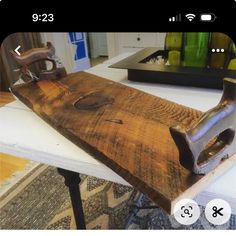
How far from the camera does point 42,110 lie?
0.45 m

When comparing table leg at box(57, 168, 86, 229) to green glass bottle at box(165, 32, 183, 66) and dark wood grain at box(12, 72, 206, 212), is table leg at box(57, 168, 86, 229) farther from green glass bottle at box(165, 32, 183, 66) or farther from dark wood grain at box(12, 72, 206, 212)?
green glass bottle at box(165, 32, 183, 66)

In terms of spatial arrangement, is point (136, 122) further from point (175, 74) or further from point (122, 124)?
point (175, 74)

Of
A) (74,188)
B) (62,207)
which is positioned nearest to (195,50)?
(74,188)

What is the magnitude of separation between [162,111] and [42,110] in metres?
0.21

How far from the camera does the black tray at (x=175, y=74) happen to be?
54 centimetres

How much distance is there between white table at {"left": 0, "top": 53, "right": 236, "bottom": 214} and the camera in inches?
11.0

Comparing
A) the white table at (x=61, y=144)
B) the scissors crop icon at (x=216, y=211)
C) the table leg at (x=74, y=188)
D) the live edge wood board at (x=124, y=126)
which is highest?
the live edge wood board at (x=124, y=126)

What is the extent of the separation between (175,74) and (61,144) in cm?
33

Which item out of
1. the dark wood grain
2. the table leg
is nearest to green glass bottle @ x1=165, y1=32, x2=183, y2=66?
the dark wood grain

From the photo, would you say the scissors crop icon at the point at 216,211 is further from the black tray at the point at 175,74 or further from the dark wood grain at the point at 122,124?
the black tray at the point at 175,74

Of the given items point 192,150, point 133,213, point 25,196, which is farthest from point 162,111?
point 25,196

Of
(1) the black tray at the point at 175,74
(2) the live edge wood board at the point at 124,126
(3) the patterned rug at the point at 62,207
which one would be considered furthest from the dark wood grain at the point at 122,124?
(3) the patterned rug at the point at 62,207

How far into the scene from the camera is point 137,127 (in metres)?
0.37
